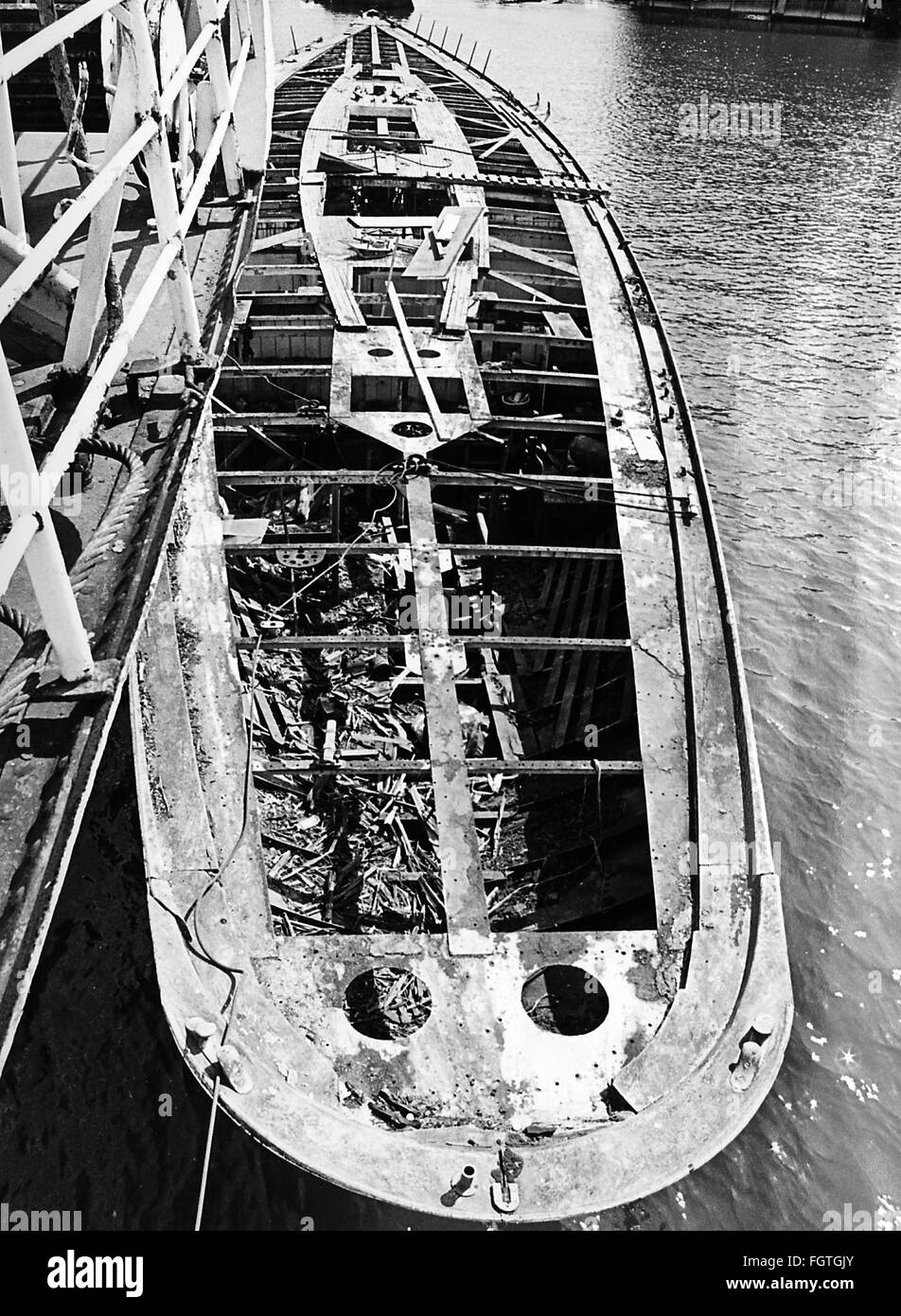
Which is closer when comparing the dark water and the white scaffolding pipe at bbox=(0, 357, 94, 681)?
the white scaffolding pipe at bbox=(0, 357, 94, 681)

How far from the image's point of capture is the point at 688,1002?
6445 millimetres

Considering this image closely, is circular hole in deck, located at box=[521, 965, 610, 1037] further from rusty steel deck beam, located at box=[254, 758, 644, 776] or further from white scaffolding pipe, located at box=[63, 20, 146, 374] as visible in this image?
white scaffolding pipe, located at box=[63, 20, 146, 374]

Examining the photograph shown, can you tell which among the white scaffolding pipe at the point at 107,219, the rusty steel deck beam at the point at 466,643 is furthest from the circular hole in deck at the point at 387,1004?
the white scaffolding pipe at the point at 107,219

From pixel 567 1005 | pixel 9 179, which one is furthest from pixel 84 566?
pixel 567 1005

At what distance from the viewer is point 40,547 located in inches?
193

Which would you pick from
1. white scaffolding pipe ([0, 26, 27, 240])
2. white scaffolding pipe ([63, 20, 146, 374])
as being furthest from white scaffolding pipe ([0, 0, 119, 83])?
white scaffolding pipe ([0, 26, 27, 240])

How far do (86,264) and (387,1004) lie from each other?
18.6 feet

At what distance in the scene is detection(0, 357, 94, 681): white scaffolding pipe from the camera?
450cm

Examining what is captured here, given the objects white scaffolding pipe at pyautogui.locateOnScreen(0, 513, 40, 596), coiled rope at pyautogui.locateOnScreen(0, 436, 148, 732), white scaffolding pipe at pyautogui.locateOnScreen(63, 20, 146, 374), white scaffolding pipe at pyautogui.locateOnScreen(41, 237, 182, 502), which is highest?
white scaffolding pipe at pyautogui.locateOnScreen(63, 20, 146, 374)

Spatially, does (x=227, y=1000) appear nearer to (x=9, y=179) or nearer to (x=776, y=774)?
(x=9, y=179)

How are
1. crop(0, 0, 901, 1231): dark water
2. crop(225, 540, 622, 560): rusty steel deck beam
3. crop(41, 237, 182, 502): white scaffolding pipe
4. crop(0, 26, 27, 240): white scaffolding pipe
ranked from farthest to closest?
crop(225, 540, 622, 560): rusty steel deck beam
crop(0, 0, 901, 1231): dark water
crop(0, 26, 27, 240): white scaffolding pipe
crop(41, 237, 182, 502): white scaffolding pipe

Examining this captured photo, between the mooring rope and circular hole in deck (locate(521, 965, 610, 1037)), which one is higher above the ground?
the mooring rope

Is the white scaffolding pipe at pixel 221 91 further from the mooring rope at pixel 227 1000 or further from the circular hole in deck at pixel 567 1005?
the circular hole in deck at pixel 567 1005

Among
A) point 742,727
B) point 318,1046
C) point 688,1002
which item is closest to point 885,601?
point 742,727
